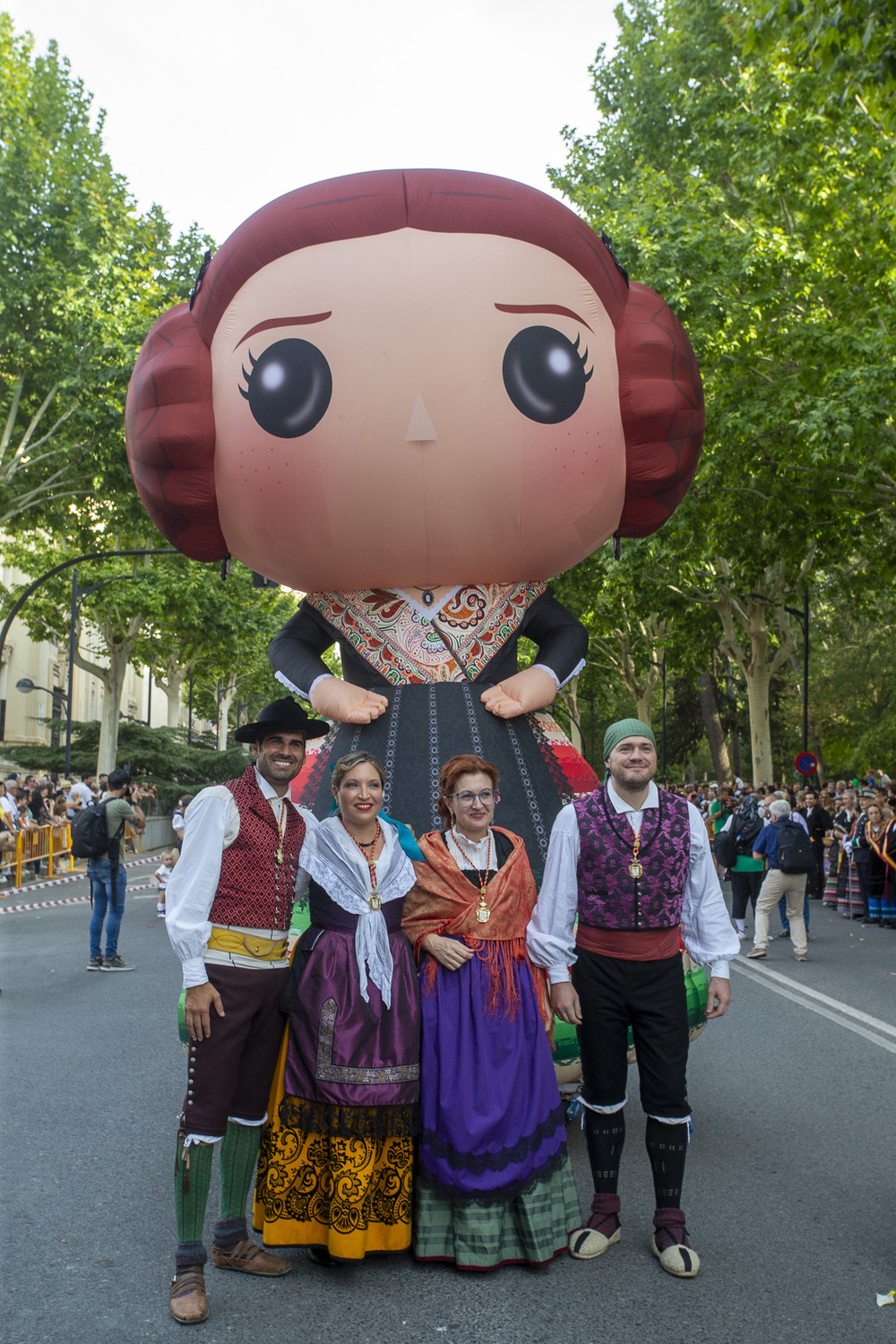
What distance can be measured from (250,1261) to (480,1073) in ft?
3.09

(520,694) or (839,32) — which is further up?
(839,32)

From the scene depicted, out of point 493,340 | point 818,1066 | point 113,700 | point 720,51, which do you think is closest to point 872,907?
point 818,1066

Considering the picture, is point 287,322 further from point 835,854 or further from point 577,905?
point 835,854

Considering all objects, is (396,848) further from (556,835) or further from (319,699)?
(319,699)

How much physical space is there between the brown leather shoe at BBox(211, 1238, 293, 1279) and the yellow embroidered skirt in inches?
4.2

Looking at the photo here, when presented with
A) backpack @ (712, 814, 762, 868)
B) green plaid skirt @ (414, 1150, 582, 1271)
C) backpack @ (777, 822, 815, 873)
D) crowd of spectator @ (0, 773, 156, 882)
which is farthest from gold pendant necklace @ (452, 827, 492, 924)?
crowd of spectator @ (0, 773, 156, 882)

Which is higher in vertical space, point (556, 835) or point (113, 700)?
point (113, 700)

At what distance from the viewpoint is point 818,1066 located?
631 cm

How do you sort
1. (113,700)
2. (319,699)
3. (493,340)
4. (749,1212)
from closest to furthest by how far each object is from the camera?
(749,1212) → (493,340) → (319,699) → (113,700)

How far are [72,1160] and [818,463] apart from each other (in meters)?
11.1

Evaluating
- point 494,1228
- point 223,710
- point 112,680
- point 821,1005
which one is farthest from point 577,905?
point 223,710

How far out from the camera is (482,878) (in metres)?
3.71

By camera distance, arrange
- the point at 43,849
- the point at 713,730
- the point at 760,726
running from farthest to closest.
→ the point at 713,730
the point at 760,726
the point at 43,849

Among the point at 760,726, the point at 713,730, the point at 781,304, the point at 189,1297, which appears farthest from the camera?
the point at 713,730
